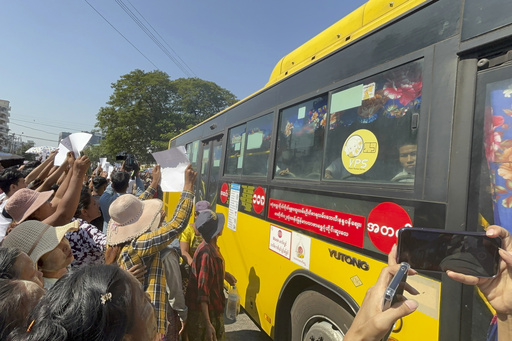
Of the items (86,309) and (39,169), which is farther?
(39,169)

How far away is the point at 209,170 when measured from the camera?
5.60 metres

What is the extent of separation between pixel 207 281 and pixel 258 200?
111 centimetres

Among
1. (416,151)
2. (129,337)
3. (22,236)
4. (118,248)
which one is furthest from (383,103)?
(22,236)

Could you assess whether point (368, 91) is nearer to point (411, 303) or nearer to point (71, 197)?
point (411, 303)

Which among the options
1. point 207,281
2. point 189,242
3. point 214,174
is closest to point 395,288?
point 207,281

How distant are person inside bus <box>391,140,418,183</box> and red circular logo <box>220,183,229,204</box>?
284 centimetres

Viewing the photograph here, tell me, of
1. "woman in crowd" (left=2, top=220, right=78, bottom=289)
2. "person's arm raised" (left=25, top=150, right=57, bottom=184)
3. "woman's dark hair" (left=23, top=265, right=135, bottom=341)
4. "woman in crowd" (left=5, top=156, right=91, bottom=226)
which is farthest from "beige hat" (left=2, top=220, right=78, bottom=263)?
"person's arm raised" (left=25, top=150, right=57, bottom=184)

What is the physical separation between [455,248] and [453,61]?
118 cm

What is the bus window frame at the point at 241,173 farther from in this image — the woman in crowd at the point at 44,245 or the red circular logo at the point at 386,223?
the woman in crowd at the point at 44,245

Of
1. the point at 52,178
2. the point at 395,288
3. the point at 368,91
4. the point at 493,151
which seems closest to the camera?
the point at 395,288

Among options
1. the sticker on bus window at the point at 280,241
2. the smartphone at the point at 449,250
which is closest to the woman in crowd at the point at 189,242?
the sticker on bus window at the point at 280,241

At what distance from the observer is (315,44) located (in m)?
3.15

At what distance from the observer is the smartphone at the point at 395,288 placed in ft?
2.64

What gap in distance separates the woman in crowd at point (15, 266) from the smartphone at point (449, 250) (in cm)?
149
